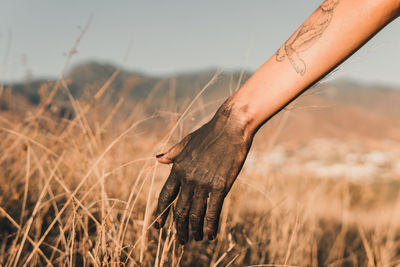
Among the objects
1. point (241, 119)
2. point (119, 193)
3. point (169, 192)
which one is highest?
point (241, 119)

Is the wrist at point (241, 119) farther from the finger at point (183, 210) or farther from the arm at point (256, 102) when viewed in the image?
the finger at point (183, 210)

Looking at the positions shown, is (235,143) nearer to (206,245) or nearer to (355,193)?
(206,245)

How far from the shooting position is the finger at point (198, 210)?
707mm

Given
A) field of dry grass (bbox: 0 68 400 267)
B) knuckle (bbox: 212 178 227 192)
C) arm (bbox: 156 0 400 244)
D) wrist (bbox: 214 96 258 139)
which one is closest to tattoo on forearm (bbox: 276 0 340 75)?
arm (bbox: 156 0 400 244)

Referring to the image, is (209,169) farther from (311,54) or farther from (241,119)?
(311,54)

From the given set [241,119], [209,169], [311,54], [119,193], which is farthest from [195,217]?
[119,193]

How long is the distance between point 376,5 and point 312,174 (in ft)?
10.1

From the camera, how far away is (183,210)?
2.43ft

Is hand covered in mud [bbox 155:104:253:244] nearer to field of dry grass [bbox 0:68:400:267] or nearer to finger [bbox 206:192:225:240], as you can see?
finger [bbox 206:192:225:240]

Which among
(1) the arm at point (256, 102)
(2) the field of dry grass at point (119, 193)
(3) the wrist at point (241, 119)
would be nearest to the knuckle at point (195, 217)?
(1) the arm at point (256, 102)

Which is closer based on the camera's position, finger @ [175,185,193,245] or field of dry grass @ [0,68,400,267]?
finger @ [175,185,193,245]

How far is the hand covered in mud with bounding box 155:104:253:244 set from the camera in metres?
0.69

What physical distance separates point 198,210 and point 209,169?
114 millimetres

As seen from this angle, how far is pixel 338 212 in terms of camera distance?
10.9 ft
